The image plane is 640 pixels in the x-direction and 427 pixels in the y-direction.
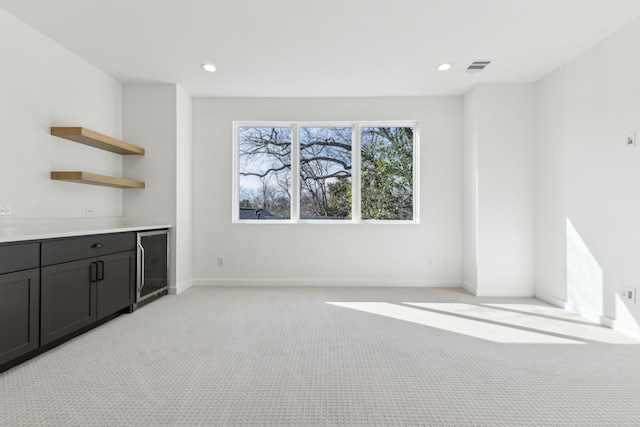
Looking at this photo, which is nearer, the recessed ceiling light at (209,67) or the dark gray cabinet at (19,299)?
the dark gray cabinet at (19,299)

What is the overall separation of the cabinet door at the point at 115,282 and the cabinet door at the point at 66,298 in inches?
3.5

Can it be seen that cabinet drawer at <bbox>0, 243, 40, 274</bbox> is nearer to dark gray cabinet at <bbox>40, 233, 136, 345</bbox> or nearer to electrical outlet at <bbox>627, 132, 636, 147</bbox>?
dark gray cabinet at <bbox>40, 233, 136, 345</bbox>

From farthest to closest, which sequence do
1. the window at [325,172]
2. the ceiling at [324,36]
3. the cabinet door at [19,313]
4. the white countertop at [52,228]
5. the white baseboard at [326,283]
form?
the window at [325,172], the white baseboard at [326,283], the ceiling at [324,36], the white countertop at [52,228], the cabinet door at [19,313]

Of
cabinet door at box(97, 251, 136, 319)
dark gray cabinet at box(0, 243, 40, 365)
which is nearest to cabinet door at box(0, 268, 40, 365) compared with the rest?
dark gray cabinet at box(0, 243, 40, 365)

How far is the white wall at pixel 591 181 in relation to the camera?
2.81m

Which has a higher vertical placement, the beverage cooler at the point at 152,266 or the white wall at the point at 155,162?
the white wall at the point at 155,162

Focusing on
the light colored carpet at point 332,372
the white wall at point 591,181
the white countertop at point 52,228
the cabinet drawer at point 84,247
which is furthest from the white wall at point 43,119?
the white wall at point 591,181

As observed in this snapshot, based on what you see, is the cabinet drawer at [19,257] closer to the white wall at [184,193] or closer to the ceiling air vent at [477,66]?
the white wall at [184,193]

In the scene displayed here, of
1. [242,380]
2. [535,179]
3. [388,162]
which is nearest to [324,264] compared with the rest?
[388,162]

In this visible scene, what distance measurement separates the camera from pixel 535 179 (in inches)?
160

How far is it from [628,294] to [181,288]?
4827 mm

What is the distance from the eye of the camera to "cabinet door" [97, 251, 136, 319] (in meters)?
2.91

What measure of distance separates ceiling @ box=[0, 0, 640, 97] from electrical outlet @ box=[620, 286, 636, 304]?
234cm

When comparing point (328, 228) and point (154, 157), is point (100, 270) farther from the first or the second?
point (328, 228)
